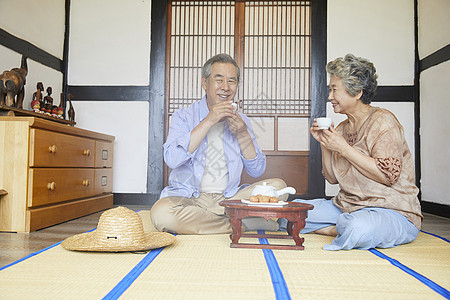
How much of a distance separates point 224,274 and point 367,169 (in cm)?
104

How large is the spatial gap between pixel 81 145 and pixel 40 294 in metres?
2.30

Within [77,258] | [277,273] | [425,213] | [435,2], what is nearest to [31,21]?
[77,258]

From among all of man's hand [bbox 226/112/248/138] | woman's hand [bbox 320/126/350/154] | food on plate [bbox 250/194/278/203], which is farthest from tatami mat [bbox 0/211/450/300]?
man's hand [bbox 226/112/248/138]

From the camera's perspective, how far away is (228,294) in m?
1.28

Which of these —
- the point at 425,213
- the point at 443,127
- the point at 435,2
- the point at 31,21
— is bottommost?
the point at 425,213

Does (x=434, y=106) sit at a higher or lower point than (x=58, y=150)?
higher

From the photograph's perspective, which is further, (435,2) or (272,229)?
(435,2)

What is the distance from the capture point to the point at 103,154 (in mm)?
3998

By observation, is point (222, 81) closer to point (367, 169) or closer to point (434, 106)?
point (367, 169)

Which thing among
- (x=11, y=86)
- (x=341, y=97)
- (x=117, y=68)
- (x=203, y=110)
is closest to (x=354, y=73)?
(x=341, y=97)

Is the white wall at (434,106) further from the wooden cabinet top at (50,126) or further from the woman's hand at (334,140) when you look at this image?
the wooden cabinet top at (50,126)

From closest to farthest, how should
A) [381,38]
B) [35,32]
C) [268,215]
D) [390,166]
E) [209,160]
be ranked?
[268,215], [390,166], [209,160], [35,32], [381,38]

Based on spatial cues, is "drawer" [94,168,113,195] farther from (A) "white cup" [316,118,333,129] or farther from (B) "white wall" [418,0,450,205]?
(B) "white wall" [418,0,450,205]

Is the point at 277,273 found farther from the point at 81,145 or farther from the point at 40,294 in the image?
the point at 81,145
